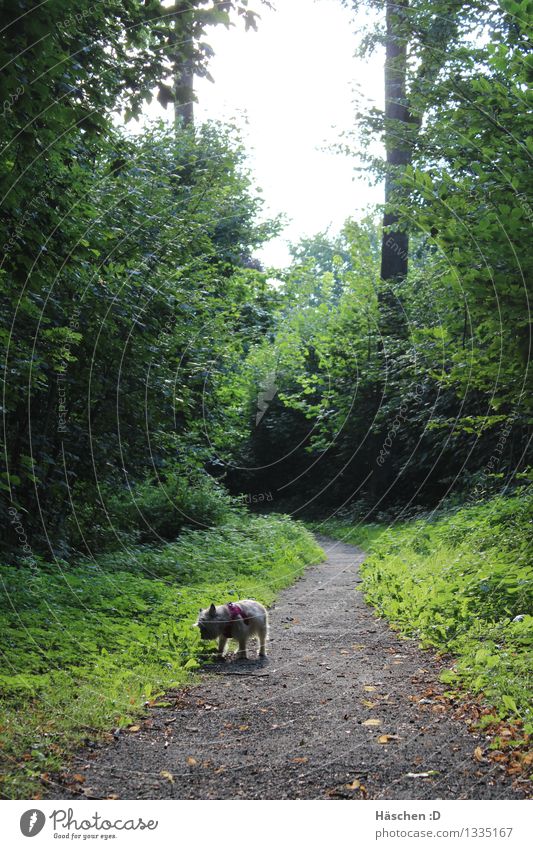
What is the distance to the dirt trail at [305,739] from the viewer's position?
3.88 meters

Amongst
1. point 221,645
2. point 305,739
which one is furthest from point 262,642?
point 305,739

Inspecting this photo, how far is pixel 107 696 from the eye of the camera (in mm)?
5438

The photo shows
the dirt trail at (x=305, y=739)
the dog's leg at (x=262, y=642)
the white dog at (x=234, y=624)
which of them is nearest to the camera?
the dirt trail at (x=305, y=739)

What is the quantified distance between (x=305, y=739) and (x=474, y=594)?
3.31 metres

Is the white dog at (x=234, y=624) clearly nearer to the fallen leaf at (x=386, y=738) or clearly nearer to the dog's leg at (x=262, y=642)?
the dog's leg at (x=262, y=642)

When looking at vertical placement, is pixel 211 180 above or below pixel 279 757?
above

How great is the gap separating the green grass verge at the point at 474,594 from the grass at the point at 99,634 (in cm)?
184

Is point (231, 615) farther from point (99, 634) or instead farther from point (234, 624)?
point (99, 634)

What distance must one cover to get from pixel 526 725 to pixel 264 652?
313 centimetres

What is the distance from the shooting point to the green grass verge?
5.43 m

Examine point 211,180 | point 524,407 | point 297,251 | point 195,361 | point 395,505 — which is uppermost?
point 211,180

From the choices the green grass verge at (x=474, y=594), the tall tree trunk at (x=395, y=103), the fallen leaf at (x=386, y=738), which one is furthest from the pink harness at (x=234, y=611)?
the tall tree trunk at (x=395, y=103)
